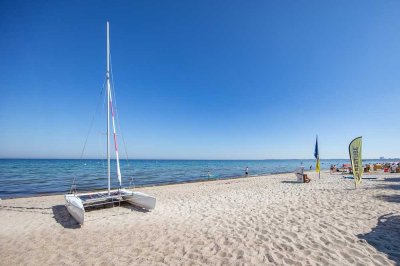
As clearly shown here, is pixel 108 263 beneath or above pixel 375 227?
beneath

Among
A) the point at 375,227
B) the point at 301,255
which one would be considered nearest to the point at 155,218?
the point at 301,255

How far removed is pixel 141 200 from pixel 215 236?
15.9 feet

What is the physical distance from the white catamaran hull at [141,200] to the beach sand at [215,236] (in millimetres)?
376

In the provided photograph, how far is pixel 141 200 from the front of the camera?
9695 mm

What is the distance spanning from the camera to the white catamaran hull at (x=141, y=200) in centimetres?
941

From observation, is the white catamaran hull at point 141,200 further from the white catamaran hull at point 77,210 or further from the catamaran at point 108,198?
the white catamaran hull at point 77,210

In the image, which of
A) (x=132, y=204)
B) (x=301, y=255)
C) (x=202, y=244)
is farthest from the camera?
(x=132, y=204)

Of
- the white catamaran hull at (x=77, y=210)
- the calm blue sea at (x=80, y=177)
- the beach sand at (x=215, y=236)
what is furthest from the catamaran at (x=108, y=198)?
the calm blue sea at (x=80, y=177)

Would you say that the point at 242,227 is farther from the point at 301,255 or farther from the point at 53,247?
the point at 53,247

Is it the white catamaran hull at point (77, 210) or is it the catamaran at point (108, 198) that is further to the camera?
the catamaran at point (108, 198)

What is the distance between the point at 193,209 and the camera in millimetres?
9609

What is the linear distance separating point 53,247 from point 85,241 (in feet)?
2.54

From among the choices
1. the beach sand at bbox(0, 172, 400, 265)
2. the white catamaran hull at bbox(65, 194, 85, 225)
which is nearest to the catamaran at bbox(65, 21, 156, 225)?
the white catamaran hull at bbox(65, 194, 85, 225)

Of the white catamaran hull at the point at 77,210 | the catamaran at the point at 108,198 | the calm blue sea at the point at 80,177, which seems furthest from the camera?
the calm blue sea at the point at 80,177
